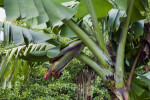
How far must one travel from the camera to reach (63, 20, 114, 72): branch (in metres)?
1.39

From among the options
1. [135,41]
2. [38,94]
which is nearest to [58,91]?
[38,94]

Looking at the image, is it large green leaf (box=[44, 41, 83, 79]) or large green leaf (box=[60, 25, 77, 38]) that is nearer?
large green leaf (box=[44, 41, 83, 79])

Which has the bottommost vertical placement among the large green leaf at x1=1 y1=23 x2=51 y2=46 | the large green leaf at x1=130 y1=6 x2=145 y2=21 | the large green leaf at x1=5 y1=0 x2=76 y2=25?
the large green leaf at x1=1 y1=23 x2=51 y2=46

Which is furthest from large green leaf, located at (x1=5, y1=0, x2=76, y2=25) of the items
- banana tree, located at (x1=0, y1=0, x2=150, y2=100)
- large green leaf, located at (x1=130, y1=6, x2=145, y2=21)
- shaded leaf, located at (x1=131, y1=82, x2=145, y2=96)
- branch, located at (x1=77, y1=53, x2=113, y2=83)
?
shaded leaf, located at (x1=131, y1=82, x2=145, y2=96)

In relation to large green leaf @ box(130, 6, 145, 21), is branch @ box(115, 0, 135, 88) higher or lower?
lower

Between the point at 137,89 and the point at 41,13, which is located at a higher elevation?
the point at 41,13

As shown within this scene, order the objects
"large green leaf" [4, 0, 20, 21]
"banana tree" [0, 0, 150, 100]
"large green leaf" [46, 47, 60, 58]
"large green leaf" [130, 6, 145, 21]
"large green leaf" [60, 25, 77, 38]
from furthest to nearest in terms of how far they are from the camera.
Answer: "large green leaf" [60, 25, 77, 38] → "large green leaf" [130, 6, 145, 21] → "large green leaf" [46, 47, 60, 58] → "banana tree" [0, 0, 150, 100] → "large green leaf" [4, 0, 20, 21]

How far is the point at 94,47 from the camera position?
1413mm

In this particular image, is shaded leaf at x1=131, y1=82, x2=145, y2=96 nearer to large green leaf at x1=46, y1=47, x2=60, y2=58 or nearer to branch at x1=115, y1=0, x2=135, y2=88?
branch at x1=115, y1=0, x2=135, y2=88

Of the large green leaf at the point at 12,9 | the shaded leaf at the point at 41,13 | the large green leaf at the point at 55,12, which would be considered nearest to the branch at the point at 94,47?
the large green leaf at the point at 55,12

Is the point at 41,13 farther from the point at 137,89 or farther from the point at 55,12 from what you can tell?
the point at 137,89

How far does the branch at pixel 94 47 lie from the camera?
1.39 metres

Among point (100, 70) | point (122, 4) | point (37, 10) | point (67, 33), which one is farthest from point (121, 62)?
point (37, 10)

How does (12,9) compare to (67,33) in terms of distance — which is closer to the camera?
(12,9)
